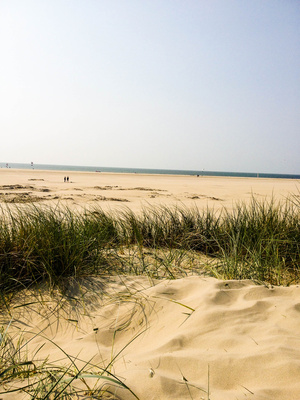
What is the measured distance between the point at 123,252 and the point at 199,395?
2.08 meters

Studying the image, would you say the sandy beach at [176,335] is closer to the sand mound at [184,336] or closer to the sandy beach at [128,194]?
the sand mound at [184,336]

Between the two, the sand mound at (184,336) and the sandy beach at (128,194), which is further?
the sandy beach at (128,194)

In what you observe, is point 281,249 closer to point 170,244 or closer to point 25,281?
point 170,244

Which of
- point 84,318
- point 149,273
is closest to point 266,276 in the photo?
point 149,273

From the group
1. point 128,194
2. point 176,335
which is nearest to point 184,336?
point 176,335

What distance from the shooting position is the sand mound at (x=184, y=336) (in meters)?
1.21

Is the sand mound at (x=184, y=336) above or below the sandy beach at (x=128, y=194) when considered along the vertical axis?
below

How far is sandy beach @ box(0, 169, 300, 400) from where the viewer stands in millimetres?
1205

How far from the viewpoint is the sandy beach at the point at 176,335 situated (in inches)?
47.4

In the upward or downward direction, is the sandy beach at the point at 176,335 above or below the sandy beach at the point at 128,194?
below

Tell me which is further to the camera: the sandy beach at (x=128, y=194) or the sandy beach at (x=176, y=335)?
the sandy beach at (x=128, y=194)

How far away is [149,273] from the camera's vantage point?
8.31ft

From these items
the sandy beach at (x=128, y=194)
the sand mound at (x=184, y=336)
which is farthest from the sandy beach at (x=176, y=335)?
the sandy beach at (x=128, y=194)

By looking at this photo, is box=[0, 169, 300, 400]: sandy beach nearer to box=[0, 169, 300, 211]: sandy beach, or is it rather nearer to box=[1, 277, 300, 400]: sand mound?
box=[1, 277, 300, 400]: sand mound
